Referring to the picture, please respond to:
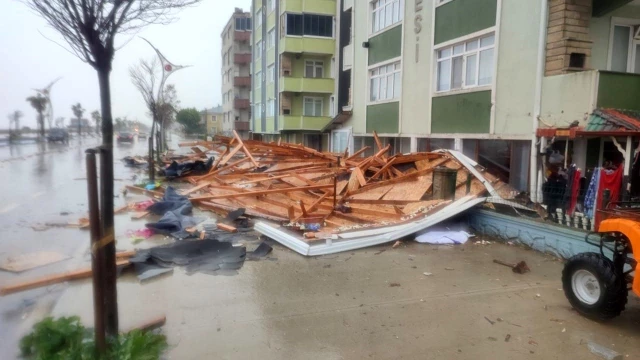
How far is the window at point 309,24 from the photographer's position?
33125 millimetres

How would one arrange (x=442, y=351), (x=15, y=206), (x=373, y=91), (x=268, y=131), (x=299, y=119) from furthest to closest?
1. (x=268, y=131)
2. (x=299, y=119)
3. (x=373, y=91)
4. (x=15, y=206)
5. (x=442, y=351)

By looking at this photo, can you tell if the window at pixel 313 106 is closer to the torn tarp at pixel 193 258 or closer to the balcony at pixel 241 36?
the torn tarp at pixel 193 258

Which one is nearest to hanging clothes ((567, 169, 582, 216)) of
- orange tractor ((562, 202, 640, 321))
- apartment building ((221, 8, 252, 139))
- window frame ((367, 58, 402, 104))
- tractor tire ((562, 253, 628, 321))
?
orange tractor ((562, 202, 640, 321))

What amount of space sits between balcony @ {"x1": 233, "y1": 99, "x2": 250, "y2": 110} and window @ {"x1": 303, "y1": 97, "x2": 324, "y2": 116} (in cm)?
2972

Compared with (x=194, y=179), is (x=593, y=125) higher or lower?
higher

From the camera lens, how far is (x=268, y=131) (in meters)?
39.3

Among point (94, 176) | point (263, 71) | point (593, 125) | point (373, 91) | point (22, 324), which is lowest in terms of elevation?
point (22, 324)

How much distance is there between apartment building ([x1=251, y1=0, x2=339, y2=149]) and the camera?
3322cm

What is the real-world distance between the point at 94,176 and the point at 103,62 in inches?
38.8

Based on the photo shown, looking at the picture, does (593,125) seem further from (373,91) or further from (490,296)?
(373,91)

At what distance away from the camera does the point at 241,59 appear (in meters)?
63.1

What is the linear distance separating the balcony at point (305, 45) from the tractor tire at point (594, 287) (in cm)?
3049

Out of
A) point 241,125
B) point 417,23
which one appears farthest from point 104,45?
point 241,125

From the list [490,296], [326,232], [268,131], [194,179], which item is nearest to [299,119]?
[268,131]
